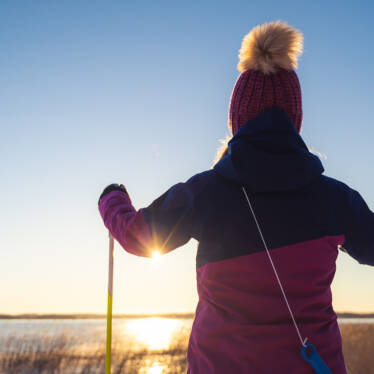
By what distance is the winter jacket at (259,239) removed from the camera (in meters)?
1.68

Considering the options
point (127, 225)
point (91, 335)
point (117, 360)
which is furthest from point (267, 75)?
point (91, 335)

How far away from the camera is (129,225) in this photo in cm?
188

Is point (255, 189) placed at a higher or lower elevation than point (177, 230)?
higher

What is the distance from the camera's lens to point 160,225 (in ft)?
6.07

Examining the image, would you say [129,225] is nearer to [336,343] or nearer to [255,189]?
[255,189]

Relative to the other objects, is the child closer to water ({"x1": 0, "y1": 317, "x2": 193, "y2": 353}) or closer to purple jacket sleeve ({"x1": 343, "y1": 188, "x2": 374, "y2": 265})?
purple jacket sleeve ({"x1": 343, "y1": 188, "x2": 374, "y2": 265})

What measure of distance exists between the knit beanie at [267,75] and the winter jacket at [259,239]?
0.22 metres

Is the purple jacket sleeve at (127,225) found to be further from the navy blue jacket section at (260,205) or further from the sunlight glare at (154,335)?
the sunlight glare at (154,335)

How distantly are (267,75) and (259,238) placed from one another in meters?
1.01

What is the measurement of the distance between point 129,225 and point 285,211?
69 cm

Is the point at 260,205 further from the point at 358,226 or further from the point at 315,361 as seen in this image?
the point at 315,361

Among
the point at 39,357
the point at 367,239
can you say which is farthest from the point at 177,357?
the point at 367,239

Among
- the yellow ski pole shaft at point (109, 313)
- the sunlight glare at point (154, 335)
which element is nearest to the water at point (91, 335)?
the sunlight glare at point (154, 335)

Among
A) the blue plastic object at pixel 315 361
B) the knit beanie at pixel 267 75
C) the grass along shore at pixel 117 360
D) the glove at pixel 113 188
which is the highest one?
the knit beanie at pixel 267 75
